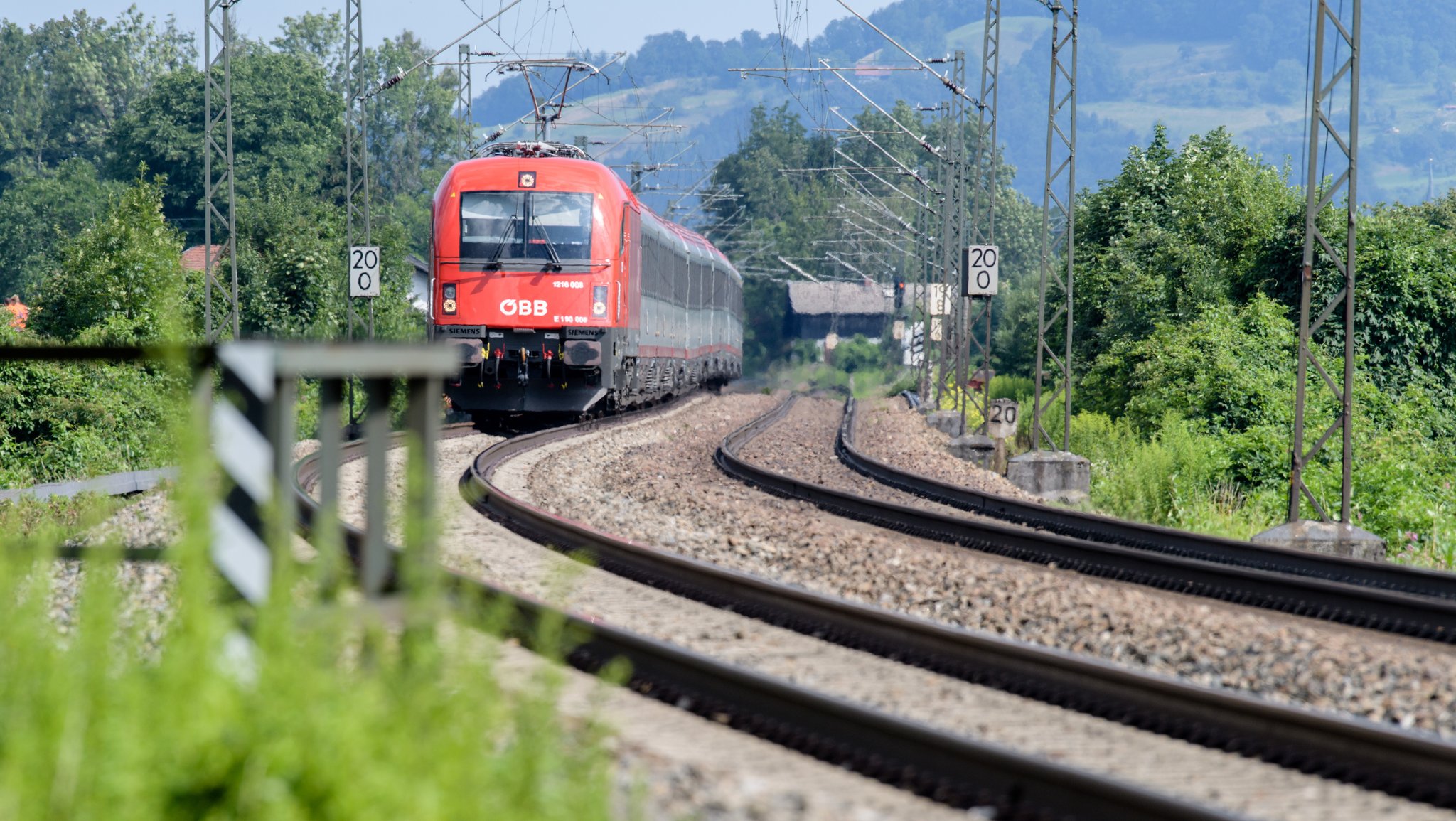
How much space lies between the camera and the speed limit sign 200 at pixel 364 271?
24.0 m

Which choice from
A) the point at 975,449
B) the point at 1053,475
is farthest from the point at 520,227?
the point at 975,449

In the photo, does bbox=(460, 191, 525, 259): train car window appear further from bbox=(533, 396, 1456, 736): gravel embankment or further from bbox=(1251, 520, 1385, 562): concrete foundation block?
bbox=(1251, 520, 1385, 562): concrete foundation block

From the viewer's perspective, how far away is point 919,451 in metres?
22.0

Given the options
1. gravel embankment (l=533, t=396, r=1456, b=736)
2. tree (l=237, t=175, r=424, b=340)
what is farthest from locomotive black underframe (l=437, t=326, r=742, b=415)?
tree (l=237, t=175, r=424, b=340)

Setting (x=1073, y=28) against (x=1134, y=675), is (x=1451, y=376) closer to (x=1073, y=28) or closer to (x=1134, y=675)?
(x=1073, y=28)

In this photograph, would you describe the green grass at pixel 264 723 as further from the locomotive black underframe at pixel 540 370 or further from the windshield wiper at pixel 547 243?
the windshield wiper at pixel 547 243

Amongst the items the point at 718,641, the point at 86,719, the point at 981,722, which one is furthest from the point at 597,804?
the point at 718,641

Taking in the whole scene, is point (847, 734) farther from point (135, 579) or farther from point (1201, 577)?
point (1201, 577)

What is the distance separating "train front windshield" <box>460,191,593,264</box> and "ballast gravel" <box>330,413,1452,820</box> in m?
11.1

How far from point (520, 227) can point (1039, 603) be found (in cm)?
1205

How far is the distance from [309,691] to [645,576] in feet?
18.4

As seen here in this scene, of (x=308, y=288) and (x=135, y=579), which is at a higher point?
(x=308, y=288)

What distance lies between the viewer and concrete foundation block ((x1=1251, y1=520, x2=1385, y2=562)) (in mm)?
12414

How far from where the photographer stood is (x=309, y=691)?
306 centimetres
